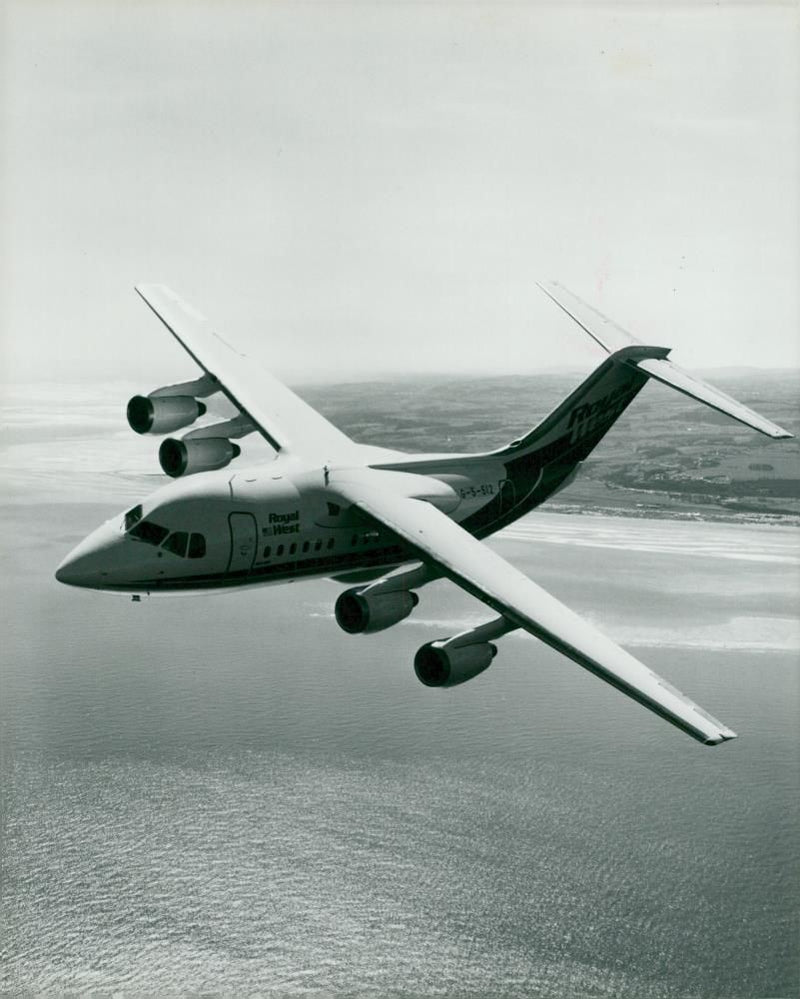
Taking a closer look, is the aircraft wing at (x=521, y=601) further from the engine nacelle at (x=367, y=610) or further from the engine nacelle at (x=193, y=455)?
the engine nacelle at (x=193, y=455)

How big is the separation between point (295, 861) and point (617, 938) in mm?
30161

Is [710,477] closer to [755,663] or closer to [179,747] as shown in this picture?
[755,663]

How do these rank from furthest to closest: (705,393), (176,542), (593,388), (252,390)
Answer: (593,388) → (252,390) → (705,393) → (176,542)

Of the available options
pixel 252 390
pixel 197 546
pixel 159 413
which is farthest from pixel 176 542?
pixel 252 390

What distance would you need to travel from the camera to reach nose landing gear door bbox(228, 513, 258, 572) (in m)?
27.0

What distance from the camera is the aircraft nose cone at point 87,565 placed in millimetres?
26125

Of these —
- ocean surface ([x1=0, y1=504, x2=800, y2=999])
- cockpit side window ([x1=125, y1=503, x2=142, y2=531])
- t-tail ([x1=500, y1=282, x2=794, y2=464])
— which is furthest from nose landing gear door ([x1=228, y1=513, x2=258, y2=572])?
ocean surface ([x1=0, y1=504, x2=800, y2=999])

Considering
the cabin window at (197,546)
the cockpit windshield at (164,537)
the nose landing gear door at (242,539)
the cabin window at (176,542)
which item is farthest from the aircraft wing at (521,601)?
the cabin window at (176,542)

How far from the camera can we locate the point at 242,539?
88.8ft

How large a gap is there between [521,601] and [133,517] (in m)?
10.7

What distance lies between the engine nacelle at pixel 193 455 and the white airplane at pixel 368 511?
0.04 m

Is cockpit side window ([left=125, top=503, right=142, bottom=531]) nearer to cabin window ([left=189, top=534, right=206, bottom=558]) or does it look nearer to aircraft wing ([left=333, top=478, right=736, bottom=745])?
cabin window ([left=189, top=534, right=206, bottom=558])

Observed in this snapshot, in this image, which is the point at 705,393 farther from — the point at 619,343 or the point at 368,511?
the point at 368,511

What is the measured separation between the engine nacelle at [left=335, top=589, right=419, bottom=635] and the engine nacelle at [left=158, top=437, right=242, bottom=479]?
7.97 meters
